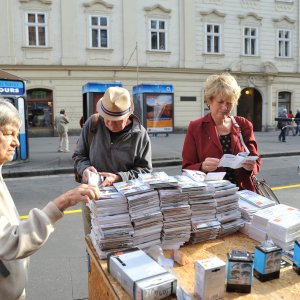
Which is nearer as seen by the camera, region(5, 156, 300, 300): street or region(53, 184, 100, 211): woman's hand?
region(53, 184, 100, 211): woman's hand

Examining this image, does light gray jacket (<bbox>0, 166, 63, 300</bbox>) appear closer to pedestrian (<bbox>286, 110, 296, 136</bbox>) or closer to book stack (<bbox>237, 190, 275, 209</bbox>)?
book stack (<bbox>237, 190, 275, 209</bbox>)

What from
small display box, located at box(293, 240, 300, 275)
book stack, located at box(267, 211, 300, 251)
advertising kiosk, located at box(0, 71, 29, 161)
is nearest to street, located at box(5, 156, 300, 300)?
book stack, located at box(267, 211, 300, 251)

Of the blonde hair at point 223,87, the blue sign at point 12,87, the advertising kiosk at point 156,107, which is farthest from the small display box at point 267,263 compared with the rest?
the advertising kiosk at point 156,107

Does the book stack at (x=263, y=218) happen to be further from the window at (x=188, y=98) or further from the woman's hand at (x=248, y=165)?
the window at (x=188, y=98)

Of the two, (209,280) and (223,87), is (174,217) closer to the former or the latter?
(209,280)

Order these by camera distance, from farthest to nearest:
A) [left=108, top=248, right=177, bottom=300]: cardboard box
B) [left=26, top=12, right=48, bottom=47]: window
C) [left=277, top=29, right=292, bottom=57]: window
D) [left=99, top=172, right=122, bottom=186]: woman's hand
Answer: [left=277, top=29, right=292, bottom=57]: window < [left=26, top=12, right=48, bottom=47]: window < [left=99, top=172, right=122, bottom=186]: woman's hand < [left=108, top=248, right=177, bottom=300]: cardboard box

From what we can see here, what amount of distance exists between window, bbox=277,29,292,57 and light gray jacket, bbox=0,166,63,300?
2665 cm

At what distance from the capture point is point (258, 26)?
80.7ft

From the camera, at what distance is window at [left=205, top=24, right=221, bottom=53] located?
23.5m

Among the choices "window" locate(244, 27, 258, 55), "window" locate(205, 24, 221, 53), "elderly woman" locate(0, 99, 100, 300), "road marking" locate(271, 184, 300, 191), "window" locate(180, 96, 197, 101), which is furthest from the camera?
"window" locate(244, 27, 258, 55)

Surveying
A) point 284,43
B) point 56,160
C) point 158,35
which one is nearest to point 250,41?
point 284,43

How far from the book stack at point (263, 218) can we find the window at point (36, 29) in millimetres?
20728

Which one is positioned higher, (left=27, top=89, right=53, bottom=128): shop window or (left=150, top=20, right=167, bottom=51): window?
(left=150, top=20, right=167, bottom=51): window

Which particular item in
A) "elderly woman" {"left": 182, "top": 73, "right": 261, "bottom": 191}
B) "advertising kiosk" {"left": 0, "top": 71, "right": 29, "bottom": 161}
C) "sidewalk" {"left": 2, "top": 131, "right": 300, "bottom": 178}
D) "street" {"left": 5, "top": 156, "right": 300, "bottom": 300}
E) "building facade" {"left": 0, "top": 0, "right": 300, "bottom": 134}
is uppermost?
"building facade" {"left": 0, "top": 0, "right": 300, "bottom": 134}
